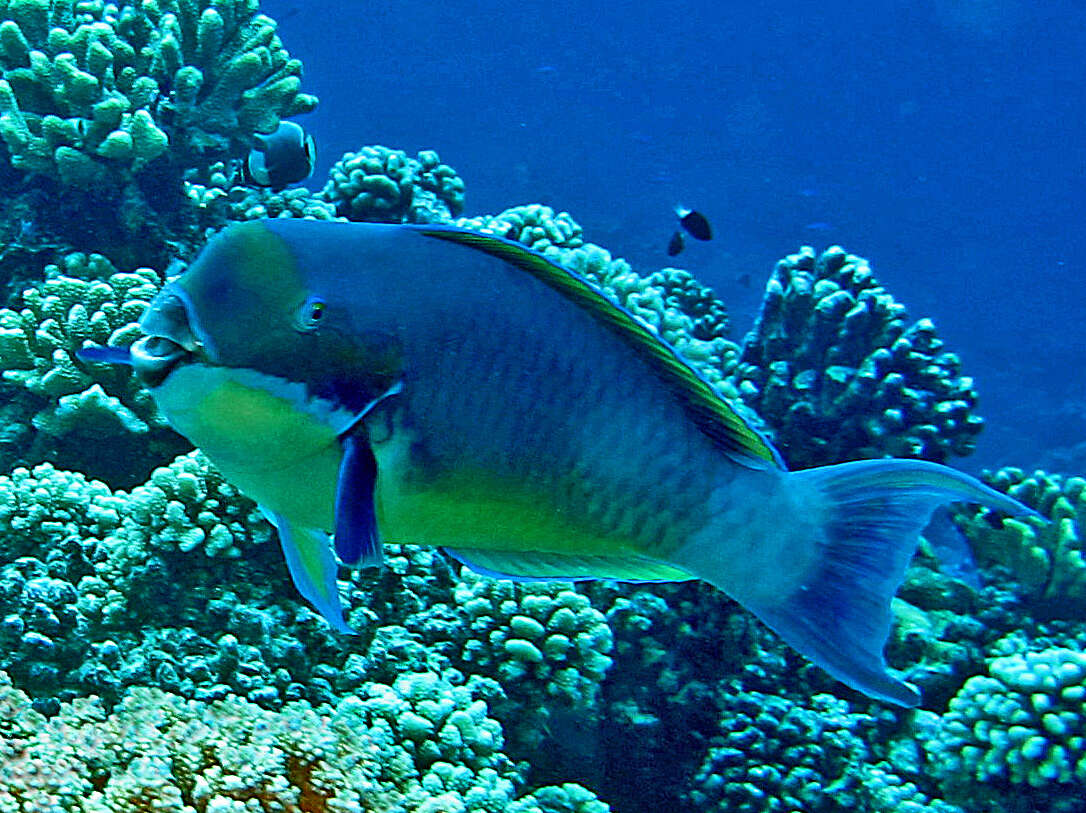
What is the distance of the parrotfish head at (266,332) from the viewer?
1.23 meters

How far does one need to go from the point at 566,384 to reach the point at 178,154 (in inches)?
176

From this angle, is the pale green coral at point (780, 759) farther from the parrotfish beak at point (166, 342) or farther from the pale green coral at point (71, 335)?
the parrotfish beak at point (166, 342)

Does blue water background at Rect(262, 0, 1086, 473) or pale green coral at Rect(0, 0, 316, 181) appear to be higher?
blue water background at Rect(262, 0, 1086, 473)

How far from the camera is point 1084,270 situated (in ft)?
150

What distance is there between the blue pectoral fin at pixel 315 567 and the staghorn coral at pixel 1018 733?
139 inches

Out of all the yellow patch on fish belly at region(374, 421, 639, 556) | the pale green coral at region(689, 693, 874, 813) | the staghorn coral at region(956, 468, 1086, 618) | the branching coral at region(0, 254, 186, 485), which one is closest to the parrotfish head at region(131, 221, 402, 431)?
the yellow patch on fish belly at region(374, 421, 639, 556)

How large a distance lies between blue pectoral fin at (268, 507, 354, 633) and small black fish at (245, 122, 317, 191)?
4192 millimetres

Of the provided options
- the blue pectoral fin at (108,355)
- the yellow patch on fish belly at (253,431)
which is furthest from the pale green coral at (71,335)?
the yellow patch on fish belly at (253,431)

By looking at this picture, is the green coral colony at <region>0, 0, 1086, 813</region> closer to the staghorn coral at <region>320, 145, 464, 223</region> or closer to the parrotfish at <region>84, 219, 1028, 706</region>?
the staghorn coral at <region>320, 145, 464, 223</region>

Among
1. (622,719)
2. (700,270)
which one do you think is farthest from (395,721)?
(700,270)

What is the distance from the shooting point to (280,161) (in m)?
5.29

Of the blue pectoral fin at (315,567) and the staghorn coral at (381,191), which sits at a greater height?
the staghorn coral at (381,191)

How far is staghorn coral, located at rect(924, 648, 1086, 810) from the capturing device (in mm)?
3777

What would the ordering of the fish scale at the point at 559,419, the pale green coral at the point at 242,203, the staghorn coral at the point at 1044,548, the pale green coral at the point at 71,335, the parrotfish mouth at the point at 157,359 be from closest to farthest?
1. the parrotfish mouth at the point at 157,359
2. the fish scale at the point at 559,419
3. the pale green coral at the point at 71,335
4. the pale green coral at the point at 242,203
5. the staghorn coral at the point at 1044,548
